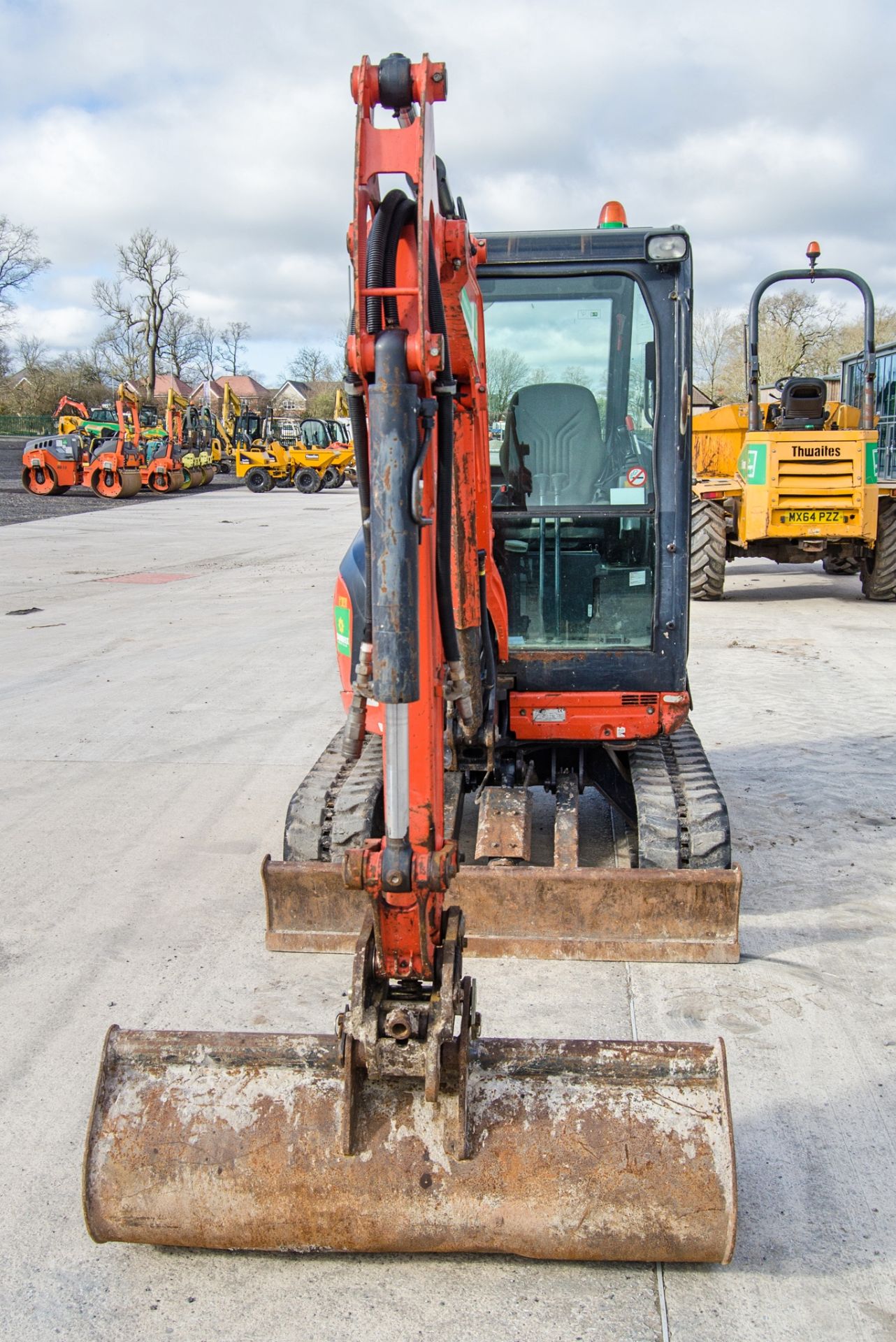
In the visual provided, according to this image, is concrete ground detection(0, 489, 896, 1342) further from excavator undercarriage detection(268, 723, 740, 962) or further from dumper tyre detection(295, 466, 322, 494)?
dumper tyre detection(295, 466, 322, 494)

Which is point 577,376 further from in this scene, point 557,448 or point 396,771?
point 396,771

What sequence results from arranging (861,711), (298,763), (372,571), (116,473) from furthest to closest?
1. (116,473)
2. (861,711)
3. (298,763)
4. (372,571)

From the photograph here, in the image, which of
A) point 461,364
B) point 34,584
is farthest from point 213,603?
point 461,364

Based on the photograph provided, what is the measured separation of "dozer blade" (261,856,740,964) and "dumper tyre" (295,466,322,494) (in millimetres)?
34210

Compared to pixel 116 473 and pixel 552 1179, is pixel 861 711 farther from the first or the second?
pixel 116 473

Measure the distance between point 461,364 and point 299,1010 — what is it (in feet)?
7.24

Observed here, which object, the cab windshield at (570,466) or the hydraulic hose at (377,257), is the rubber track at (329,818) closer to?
the cab windshield at (570,466)

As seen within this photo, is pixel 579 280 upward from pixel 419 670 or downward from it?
upward

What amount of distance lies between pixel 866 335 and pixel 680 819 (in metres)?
9.24

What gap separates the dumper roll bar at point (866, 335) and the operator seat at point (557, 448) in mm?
7971

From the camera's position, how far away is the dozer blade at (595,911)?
4.38 m

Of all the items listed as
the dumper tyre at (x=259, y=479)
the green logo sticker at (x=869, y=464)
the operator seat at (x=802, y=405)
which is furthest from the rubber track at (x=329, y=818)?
the dumper tyre at (x=259, y=479)

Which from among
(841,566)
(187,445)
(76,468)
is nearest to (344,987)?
(841,566)

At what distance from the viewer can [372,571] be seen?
8.59 feet
